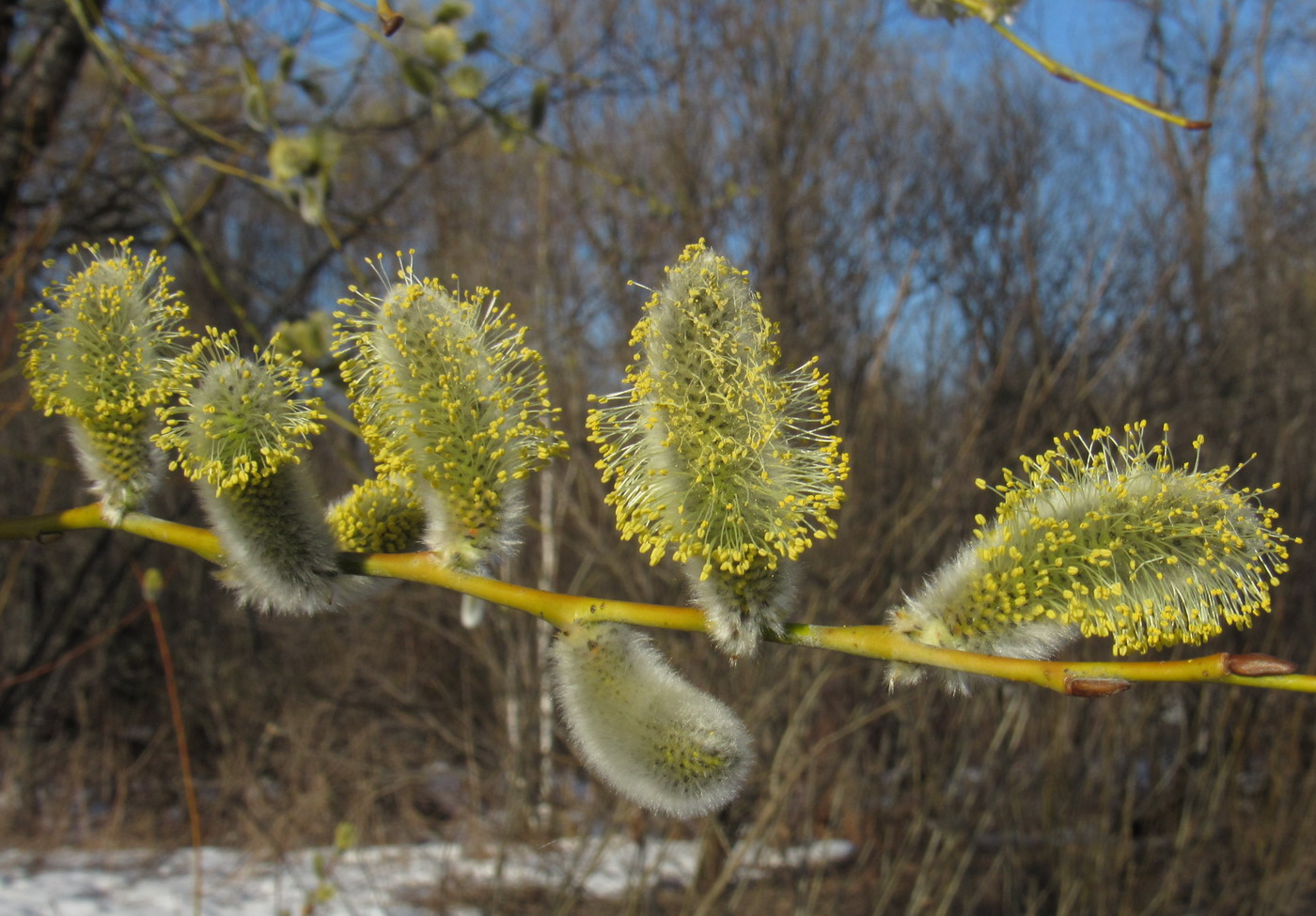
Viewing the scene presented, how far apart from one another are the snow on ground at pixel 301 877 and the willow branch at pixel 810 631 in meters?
4.69

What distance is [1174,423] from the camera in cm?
775

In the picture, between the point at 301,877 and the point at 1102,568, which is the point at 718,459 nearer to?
the point at 1102,568

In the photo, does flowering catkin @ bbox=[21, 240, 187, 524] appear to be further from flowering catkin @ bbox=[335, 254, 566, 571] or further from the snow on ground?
the snow on ground

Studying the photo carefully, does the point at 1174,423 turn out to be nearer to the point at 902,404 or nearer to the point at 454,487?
the point at 902,404

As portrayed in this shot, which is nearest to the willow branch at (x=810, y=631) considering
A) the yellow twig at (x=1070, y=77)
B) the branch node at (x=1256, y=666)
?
the branch node at (x=1256, y=666)

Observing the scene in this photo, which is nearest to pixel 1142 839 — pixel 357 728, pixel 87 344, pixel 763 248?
pixel 763 248

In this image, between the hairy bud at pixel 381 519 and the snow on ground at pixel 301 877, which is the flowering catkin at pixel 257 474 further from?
the snow on ground at pixel 301 877

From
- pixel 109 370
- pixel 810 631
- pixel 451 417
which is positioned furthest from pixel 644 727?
pixel 109 370

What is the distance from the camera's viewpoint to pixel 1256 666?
0.81m

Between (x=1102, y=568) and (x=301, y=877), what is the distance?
6.57 metres

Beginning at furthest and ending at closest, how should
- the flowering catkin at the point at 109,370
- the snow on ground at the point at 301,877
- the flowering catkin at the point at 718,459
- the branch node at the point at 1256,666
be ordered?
the snow on ground at the point at 301,877
the flowering catkin at the point at 109,370
the flowering catkin at the point at 718,459
the branch node at the point at 1256,666

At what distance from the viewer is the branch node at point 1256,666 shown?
802mm

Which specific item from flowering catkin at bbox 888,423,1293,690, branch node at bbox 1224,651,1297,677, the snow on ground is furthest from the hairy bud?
the snow on ground

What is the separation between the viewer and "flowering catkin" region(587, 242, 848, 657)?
957 mm
